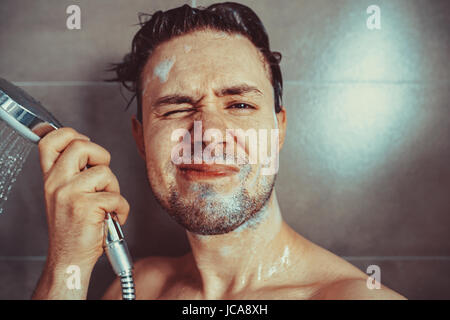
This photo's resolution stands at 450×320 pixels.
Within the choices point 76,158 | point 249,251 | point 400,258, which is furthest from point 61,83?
point 400,258

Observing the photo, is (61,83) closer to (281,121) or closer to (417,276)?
(281,121)

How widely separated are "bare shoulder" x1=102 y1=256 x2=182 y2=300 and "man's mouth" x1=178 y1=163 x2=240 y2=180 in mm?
328

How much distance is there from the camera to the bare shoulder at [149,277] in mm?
908

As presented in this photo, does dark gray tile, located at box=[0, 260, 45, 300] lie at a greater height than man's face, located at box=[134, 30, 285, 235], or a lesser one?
lesser

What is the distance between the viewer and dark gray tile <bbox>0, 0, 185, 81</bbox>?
94 cm

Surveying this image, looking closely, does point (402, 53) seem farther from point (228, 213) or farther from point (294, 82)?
point (228, 213)

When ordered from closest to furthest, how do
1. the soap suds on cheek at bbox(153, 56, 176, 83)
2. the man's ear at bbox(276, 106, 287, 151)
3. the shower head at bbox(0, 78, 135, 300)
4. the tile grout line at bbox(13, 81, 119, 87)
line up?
the shower head at bbox(0, 78, 135, 300)
the soap suds on cheek at bbox(153, 56, 176, 83)
the man's ear at bbox(276, 106, 287, 151)
the tile grout line at bbox(13, 81, 119, 87)

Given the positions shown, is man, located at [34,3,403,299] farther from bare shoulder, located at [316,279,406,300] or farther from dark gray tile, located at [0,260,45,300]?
dark gray tile, located at [0,260,45,300]

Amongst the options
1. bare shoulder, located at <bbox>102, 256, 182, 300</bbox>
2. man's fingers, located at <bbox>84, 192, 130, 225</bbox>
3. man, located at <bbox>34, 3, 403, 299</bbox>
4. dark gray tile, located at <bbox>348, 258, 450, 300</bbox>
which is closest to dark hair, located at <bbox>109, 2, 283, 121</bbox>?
man, located at <bbox>34, 3, 403, 299</bbox>

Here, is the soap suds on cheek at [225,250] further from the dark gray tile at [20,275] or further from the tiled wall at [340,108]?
the dark gray tile at [20,275]

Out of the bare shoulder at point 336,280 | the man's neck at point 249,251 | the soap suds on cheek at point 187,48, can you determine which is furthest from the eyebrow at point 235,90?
the bare shoulder at point 336,280

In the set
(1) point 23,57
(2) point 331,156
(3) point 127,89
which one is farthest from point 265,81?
(1) point 23,57

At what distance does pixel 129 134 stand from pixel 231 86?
381 millimetres

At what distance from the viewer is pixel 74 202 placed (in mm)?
668
